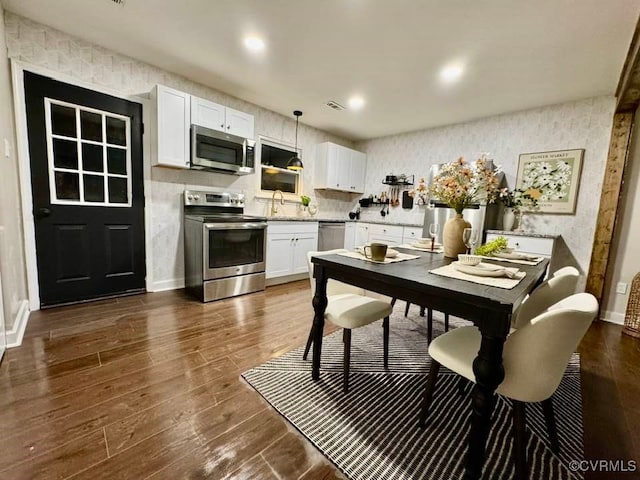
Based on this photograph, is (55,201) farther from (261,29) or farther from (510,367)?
(510,367)

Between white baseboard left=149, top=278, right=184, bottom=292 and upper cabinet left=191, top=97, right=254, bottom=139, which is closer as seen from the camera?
upper cabinet left=191, top=97, right=254, bottom=139

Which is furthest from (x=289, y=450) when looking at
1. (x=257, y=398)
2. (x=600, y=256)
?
(x=600, y=256)

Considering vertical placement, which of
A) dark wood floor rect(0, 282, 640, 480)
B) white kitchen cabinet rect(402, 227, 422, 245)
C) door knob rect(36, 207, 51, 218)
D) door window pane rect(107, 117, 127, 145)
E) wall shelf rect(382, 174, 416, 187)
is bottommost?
dark wood floor rect(0, 282, 640, 480)

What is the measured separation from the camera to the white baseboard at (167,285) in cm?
318

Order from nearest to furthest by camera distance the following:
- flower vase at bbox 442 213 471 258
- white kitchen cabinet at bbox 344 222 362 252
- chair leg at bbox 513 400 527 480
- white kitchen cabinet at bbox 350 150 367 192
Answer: chair leg at bbox 513 400 527 480
flower vase at bbox 442 213 471 258
white kitchen cabinet at bbox 344 222 362 252
white kitchen cabinet at bbox 350 150 367 192

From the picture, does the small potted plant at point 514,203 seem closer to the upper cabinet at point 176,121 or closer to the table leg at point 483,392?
the table leg at point 483,392

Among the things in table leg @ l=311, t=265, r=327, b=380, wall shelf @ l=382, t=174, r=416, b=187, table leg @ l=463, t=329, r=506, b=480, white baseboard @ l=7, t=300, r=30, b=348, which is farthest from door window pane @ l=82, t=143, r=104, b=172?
wall shelf @ l=382, t=174, r=416, b=187

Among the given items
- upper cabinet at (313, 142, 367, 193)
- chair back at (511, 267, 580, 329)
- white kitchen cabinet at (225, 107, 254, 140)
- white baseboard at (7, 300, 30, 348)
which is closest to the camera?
chair back at (511, 267, 580, 329)

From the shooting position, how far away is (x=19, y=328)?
2012mm

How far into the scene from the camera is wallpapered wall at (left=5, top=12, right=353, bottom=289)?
7.72ft

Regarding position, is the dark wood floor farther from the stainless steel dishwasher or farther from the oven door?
the stainless steel dishwasher

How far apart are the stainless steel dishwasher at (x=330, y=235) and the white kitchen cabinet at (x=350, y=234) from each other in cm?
10

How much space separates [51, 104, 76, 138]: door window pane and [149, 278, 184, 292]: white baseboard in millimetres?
1695

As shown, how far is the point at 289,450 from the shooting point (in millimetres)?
1191
